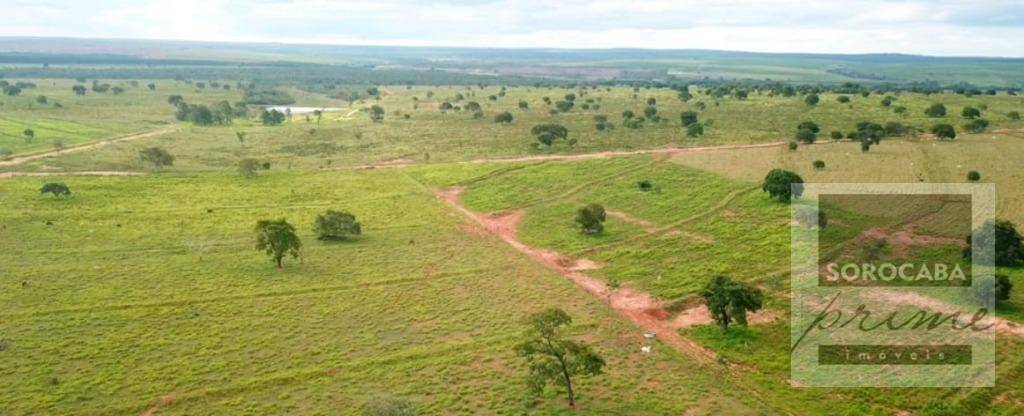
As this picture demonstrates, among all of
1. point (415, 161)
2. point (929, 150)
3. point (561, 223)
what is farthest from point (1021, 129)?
point (415, 161)

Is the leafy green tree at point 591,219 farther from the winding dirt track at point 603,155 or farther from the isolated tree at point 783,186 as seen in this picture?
the winding dirt track at point 603,155

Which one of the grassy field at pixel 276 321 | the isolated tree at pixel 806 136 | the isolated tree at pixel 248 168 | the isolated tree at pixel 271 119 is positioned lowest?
the grassy field at pixel 276 321

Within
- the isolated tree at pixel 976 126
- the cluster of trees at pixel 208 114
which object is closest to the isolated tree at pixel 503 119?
the cluster of trees at pixel 208 114

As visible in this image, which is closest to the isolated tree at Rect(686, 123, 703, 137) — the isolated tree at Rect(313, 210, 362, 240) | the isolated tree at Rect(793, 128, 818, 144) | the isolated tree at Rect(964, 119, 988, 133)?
the isolated tree at Rect(793, 128, 818, 144)

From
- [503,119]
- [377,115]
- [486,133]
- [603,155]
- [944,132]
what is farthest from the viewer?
[377,115]

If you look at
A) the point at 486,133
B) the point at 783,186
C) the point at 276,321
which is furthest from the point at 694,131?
the point at 276,321

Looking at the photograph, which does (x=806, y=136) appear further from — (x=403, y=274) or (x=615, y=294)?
(x=403, y=274)
